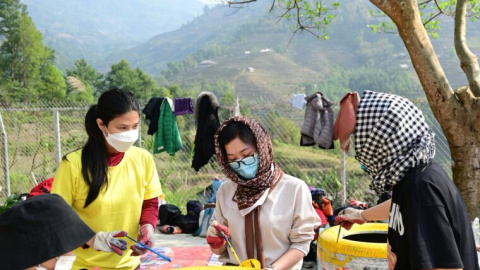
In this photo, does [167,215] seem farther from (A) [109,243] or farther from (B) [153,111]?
(A) [109,243]

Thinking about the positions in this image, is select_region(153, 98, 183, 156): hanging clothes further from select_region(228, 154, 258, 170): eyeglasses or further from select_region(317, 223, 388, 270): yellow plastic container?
select_region(228, 154, 258, 170): eyeglasses

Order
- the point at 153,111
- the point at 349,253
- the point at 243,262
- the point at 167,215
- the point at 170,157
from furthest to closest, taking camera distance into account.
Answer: the point at 170,157 < the point at 153,111 < the point at 167,215 < the point at 349,253 < the point at 243,262

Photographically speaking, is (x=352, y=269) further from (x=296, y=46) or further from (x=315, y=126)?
(x=296, y=46)

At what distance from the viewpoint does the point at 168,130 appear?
271 inches

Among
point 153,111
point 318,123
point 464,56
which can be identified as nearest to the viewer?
point 464,56

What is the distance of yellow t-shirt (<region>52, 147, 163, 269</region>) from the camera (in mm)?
2340

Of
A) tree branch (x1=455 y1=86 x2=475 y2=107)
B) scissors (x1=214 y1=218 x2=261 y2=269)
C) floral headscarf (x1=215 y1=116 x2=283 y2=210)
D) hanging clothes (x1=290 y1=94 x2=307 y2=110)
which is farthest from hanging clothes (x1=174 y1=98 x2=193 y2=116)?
scissors (x1=214 y1=218 x2=261 y2=269)

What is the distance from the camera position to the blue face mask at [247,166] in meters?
2.33

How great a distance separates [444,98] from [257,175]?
279 cm

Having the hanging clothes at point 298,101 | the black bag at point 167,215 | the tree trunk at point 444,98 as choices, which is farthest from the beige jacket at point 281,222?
the black bag at point 167,215

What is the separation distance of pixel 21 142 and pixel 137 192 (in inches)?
408

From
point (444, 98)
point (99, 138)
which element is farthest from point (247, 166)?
point (444, 98)

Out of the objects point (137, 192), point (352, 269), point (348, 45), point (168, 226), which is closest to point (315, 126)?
point (168, 226)

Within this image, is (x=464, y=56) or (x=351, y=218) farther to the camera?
(x=464, y=56)
